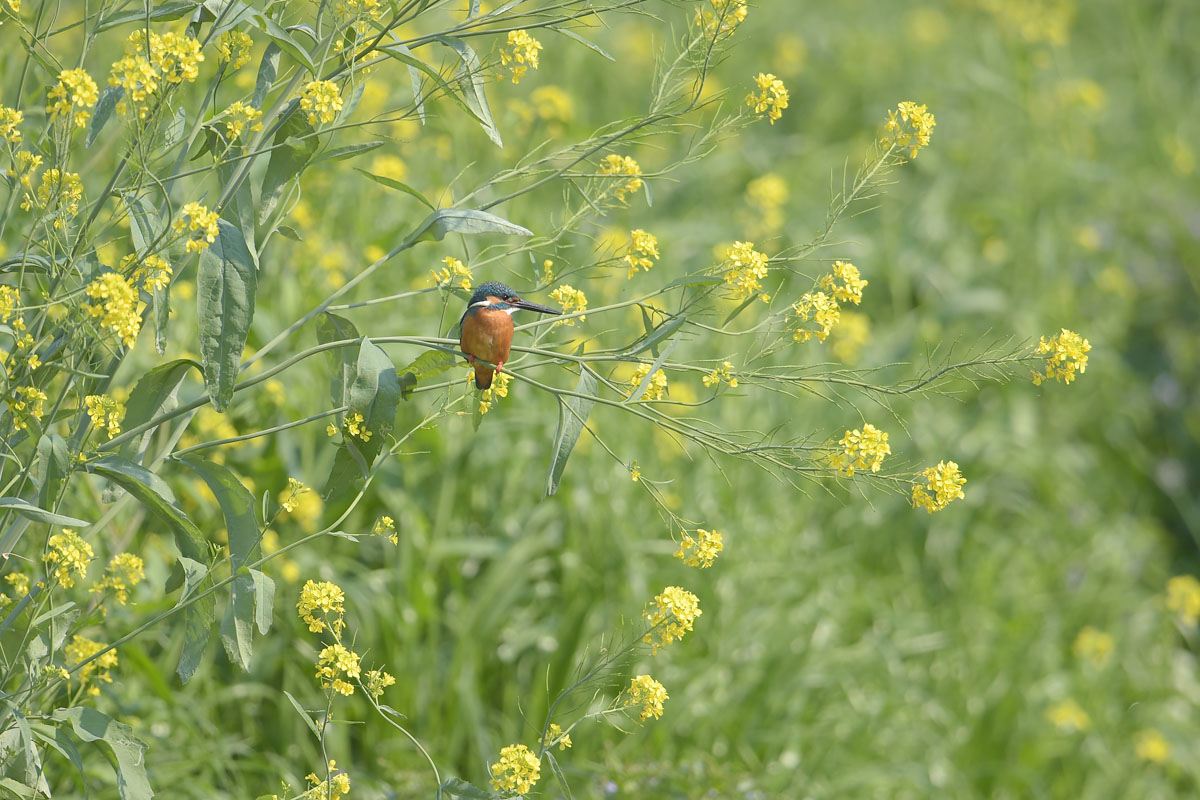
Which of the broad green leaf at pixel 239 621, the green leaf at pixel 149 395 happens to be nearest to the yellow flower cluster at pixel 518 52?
the green leaf at pixel 149 395

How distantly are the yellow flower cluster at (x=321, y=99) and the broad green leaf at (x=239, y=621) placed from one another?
0.70 m

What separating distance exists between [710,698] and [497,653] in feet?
2.10

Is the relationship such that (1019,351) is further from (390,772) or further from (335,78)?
(390,772)

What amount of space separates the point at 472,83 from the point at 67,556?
0.95 m

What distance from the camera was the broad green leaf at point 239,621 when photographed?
1.71m

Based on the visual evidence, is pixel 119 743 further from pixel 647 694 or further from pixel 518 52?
pixel 518 52

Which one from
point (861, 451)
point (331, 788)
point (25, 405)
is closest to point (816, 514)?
point (861, 451)

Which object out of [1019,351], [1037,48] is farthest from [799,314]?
[1037,48]

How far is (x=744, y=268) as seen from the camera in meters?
1.86

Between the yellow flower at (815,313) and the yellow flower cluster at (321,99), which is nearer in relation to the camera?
the yellow flower cluster at (321,99)

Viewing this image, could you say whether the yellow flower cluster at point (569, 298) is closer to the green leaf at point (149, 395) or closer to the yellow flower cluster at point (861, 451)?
the yellow flower cluster at point (861, 451)

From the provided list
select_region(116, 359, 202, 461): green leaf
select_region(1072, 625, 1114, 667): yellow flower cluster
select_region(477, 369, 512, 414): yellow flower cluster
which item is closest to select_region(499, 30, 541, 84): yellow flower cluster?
select_region(477, 369, 512, 414): yellow flower cluster

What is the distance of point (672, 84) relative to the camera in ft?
6.84

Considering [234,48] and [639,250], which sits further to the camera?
[639,250]
